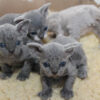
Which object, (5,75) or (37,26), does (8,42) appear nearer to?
(5,75)

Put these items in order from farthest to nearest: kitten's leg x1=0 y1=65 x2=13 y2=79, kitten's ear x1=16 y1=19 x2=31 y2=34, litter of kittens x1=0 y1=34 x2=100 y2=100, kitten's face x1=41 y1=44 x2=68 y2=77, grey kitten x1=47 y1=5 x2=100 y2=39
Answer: grey kitten x1=47 y1=5 x2=100 y2=39, kitten's leg x1=0 y1=65 x2=13 y2=79, kitten's ear x1=16 y1=19 x2=31 y2=34, litter of kittens x1=0 y1=34 x2=100 y2=100, kitten's face x1=41 y1=44 x2=68 y2=77

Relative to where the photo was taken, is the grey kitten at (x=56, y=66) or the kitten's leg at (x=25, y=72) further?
the kitten's leg at (x=25, y=72)

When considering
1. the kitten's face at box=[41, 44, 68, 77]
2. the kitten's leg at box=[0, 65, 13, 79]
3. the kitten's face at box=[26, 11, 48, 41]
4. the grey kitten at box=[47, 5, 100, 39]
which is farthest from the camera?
the grey kitten at box=[47, 5, 100, 39]

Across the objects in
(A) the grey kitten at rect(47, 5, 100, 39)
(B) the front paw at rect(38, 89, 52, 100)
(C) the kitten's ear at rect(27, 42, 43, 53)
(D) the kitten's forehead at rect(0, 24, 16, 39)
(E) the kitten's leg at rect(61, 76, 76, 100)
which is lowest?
(A) the grey kitten at rect(47, 5, 100, 39)

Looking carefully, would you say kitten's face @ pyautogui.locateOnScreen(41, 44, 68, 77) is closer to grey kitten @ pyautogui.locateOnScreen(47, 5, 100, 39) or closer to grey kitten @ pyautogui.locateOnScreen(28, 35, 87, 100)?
grey kitten @ pyautogui.locateOnScreen(28, 35, 87, 100)

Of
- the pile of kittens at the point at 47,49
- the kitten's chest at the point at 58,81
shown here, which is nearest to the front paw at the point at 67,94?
the pile of kittens at the point at 47,49

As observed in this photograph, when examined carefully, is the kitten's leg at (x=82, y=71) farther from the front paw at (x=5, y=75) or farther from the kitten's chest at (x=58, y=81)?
the front paw at (x=5, y=75)

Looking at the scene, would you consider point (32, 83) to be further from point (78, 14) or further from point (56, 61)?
point (78, 14)

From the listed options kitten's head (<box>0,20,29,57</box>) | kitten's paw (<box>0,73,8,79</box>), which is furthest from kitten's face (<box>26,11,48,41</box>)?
kitten's paw (<box>0,73,8,79</box>)
